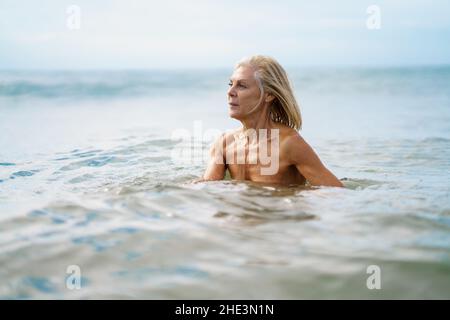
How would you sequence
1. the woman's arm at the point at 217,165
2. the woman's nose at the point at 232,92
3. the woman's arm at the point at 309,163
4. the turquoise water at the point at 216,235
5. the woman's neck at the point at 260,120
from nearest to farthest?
the turquoise water at the point at 216,235
the woman's arm at the point at 309,163
the woman's nose at the point at 232,92
the woman's neck at the point at 260,120
the woman's arm at the point at 217,165

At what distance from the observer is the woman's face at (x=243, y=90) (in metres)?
5.59

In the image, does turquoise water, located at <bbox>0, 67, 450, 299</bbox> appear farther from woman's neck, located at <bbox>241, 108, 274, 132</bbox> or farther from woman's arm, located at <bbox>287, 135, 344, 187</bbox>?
woman's neck, located at <bbox>241, 108, 274, 132</bbox>

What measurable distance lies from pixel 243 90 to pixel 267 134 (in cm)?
50

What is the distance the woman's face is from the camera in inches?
220

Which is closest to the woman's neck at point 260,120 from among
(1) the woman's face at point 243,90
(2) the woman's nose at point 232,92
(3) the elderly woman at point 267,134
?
(3) the elderly woman at point 267,134

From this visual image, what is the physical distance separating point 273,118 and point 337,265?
2.81 meters

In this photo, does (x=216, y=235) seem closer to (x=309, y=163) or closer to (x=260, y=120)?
(x=309, y=163)

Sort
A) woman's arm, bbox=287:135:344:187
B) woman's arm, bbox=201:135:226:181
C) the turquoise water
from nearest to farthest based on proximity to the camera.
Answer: the turquoise water < woman's arm, bbox=287:135:344:187 < woman's arm, bbox=201:135:226:181

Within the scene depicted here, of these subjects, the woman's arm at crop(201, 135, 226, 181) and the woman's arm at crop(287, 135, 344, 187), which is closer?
the woman's arm at crop(287, 135, 344, 187)

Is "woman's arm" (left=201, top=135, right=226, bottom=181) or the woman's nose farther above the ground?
the woman's nose

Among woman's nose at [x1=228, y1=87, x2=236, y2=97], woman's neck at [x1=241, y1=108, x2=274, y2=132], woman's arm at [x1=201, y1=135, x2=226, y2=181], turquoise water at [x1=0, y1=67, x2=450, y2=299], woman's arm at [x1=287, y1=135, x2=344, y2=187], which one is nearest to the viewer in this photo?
turquoise water at [x1=0, y1=67, x2=450, y2=299]

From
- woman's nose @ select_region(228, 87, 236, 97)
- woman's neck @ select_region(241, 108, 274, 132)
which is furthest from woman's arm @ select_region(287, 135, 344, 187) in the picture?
woman's nose @ select_region(228, 87, 236, 97)

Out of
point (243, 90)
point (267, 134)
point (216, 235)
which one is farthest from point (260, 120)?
point (216, 235)

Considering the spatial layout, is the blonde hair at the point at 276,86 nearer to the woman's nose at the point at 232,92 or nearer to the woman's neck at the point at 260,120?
the woman's neck at the point at 260,120
